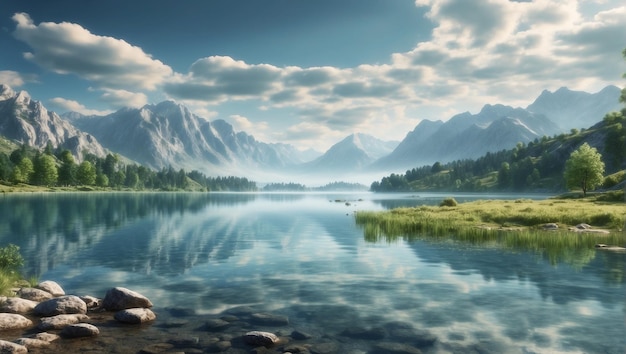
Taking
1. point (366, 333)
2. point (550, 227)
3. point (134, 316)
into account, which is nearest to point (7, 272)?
point (134, 316)

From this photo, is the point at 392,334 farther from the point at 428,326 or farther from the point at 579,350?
the point at 579,350

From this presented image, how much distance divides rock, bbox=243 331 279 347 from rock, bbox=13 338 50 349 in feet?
26.9

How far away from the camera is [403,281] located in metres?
31.3

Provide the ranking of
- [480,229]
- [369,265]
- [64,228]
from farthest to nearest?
[64,228] → [480,229] → [369,265]

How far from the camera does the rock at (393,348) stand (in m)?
17.4

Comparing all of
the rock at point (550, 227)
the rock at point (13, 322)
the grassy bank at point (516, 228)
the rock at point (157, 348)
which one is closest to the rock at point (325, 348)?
the rock at point (157, 348)

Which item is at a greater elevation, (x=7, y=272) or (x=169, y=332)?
(x=7, y=272)

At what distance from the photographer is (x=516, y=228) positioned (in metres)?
60.5

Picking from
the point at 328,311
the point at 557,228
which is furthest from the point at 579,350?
the point at 557,228

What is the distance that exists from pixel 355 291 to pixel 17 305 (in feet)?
63.7

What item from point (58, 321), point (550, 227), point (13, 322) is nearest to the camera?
point (13, 322)

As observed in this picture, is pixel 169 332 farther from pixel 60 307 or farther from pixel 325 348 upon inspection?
pixel 325 348

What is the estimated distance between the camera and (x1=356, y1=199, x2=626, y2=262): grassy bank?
4706cm

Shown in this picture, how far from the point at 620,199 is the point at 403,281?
245ft
